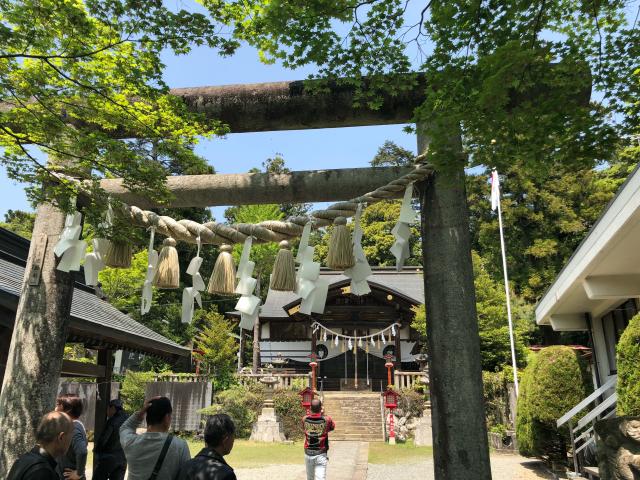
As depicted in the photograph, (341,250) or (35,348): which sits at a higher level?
(341,250)

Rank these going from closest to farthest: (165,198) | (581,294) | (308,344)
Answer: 1. (165,198)
2. (581,294)
3. (308,344)

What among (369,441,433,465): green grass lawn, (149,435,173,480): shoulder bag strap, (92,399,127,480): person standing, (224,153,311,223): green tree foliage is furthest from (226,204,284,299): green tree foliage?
(149,435,173,480): shoulder bag strap

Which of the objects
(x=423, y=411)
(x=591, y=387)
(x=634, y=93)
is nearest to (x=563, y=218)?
(x=423, y=411)

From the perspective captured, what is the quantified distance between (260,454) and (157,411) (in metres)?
10.0

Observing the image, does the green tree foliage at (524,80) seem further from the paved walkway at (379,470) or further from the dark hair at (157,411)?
the paved walkway at (379,470)

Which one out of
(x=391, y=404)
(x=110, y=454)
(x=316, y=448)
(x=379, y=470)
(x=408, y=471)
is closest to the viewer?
(x=110, y=454)

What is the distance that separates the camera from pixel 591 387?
25.8 feet

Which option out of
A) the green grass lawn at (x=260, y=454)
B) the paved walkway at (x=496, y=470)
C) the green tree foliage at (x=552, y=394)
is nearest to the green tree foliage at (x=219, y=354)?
the green grass lawn at (x=260, y=454)

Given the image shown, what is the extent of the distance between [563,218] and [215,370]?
17619 mm

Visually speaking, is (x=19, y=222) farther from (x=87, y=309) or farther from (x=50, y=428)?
(x=50, y=428)

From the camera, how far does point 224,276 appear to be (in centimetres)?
341

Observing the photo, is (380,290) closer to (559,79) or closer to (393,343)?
(393,343)

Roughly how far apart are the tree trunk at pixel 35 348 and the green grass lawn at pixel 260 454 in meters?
7.10

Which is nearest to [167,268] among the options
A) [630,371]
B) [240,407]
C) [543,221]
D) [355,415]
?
[630,371]
